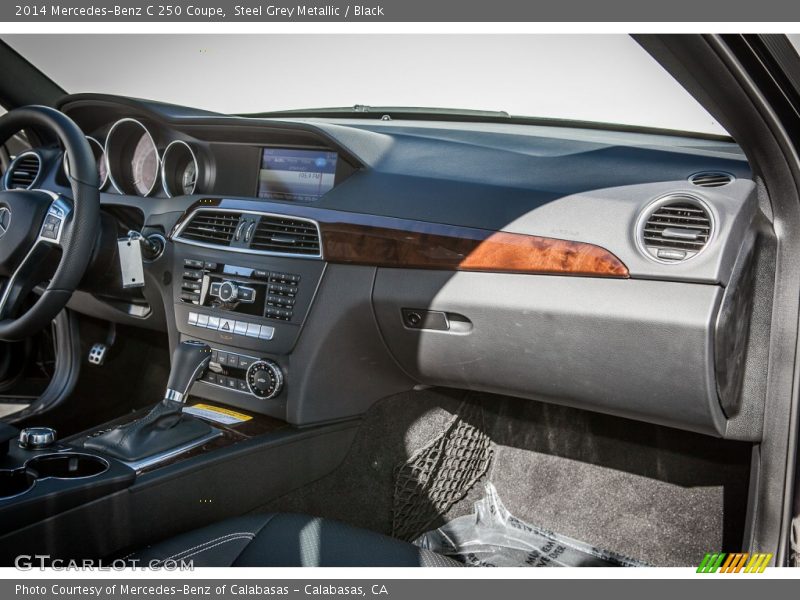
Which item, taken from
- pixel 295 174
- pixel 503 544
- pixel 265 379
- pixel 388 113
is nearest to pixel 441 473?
pixel 503 544

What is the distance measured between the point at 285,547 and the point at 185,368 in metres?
0.55

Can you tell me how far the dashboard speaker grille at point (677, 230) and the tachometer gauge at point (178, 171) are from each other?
49.9 inches

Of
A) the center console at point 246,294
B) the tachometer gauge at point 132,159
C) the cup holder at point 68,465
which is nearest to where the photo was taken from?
the cup holder at point 68,465

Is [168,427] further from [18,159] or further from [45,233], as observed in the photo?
[18,159]

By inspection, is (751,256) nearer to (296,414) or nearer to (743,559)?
(743,559)

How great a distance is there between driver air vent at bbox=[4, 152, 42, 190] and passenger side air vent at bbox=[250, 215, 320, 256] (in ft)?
2.40

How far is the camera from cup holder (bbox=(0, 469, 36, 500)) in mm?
1281

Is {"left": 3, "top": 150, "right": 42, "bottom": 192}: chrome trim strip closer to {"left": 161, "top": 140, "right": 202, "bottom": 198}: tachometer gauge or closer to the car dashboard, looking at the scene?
the car dashboard

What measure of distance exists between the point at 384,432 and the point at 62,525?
890 mm

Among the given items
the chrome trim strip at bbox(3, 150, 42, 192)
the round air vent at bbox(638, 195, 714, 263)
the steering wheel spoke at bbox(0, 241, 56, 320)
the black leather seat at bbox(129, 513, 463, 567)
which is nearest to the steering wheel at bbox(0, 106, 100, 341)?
the steering wheel spoke at bbox(0, 241, 56, 320)

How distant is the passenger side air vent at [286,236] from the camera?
1766 millimetres

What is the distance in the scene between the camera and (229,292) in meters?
1.86

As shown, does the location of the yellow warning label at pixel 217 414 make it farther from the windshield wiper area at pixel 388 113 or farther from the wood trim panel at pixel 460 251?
the windshield wiper area at pixel 388 113

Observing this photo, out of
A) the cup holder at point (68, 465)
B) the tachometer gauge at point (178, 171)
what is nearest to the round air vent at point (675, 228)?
the cup holder at point (68, 465)
